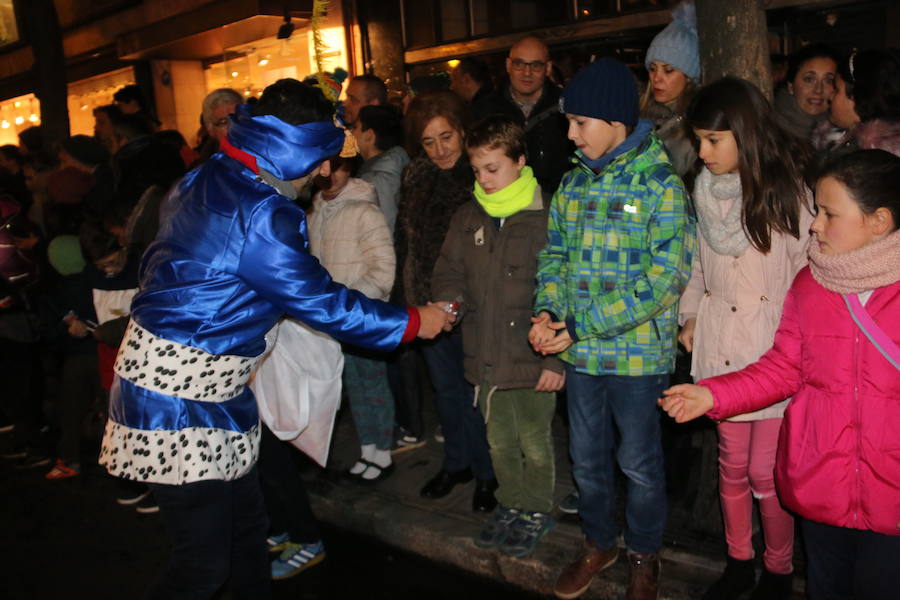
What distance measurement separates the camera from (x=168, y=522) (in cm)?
302

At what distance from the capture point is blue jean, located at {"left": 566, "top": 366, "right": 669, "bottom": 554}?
3.42 metres

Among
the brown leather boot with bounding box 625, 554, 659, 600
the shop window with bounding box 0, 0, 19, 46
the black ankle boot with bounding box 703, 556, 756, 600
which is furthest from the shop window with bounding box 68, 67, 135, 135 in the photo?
the black ankle boot with bounding box 703, 556, 756, 600

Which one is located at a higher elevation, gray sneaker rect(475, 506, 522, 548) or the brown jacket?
the brown jacket

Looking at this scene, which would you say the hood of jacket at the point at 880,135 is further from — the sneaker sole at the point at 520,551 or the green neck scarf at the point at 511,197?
the sneaker sole at the point at 520,551

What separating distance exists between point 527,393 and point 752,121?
5.59ft

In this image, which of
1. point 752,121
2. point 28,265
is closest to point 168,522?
point 752,121

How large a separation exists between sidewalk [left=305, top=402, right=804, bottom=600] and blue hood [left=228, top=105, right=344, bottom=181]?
2.33 metres

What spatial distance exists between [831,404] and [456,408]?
2.43 m

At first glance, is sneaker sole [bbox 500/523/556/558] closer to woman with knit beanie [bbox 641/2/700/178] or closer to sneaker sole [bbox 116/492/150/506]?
woman with knit beanie [bbox 641/2/700/178]

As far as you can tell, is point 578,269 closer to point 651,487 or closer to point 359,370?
point 651,487

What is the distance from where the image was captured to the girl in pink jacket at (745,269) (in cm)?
310


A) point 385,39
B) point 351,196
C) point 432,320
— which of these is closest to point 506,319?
point 432,320

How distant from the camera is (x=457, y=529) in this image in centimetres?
436

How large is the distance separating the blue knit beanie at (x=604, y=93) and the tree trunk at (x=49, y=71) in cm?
1069
